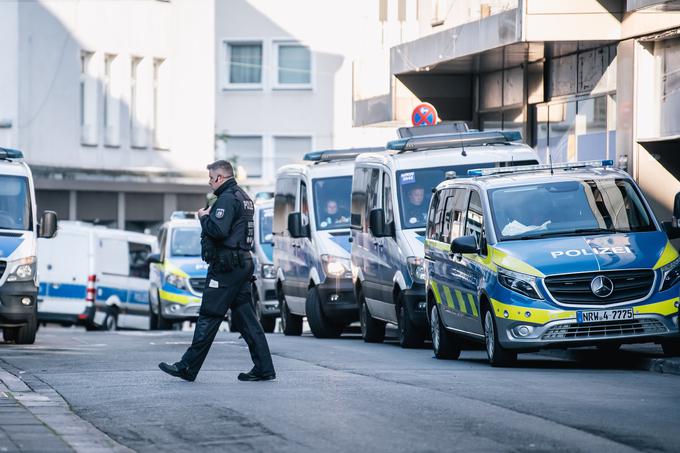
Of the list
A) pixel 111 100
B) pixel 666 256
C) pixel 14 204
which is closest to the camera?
pixel 666 256

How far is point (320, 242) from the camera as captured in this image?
2428cm

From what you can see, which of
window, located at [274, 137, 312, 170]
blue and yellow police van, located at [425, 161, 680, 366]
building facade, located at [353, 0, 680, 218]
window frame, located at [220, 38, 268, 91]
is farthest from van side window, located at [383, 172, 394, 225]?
window, located at [274, 137, 312, 170]

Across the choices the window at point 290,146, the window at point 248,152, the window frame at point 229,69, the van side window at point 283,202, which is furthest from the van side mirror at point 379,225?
the window at point 290,146

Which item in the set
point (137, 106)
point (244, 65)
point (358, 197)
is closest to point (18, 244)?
point (358, 197)

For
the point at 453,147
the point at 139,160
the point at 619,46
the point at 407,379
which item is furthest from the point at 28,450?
the point at 139,160

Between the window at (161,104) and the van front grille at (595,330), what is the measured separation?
37.2 m

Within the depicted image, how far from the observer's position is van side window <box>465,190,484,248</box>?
16.5 m

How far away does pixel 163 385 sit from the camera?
538 inches

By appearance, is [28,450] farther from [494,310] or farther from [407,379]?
[494,310]

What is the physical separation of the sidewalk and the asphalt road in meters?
0.14

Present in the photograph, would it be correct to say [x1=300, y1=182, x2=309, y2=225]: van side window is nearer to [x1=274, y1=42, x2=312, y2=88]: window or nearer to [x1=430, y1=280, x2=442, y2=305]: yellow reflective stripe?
[x1=430, y1=280, x2=442, y2=305]: yellow reflective stripe

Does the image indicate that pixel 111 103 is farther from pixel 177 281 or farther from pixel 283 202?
pixel 283 202

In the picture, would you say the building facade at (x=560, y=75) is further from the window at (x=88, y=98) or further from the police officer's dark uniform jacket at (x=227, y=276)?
the window at (x=88, y=98)

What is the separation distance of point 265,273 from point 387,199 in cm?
842
